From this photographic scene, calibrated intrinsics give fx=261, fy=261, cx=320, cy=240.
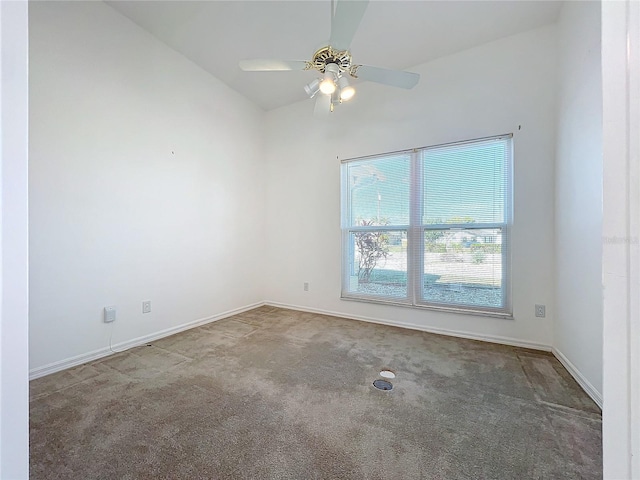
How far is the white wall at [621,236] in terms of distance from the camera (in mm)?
376

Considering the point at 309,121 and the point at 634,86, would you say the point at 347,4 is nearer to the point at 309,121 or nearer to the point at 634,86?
the point at 634,86

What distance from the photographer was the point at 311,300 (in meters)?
3.84

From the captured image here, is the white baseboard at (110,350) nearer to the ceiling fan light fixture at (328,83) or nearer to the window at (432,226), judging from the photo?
the window at (432,226)

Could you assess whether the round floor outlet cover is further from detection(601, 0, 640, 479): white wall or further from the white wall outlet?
the white wall outlet

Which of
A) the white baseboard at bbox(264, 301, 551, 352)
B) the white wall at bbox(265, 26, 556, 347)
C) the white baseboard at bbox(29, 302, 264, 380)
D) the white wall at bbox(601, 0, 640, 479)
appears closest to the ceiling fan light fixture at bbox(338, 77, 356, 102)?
the white wall at bbox(265, 26, 556, 347)

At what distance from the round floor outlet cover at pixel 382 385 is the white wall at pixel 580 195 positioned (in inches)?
51.5

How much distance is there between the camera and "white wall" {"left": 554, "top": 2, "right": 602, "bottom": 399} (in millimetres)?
1768

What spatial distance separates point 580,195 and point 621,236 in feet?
7.29

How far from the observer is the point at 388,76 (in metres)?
2.07

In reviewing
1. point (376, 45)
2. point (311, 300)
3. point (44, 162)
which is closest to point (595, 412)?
point (311, 300)

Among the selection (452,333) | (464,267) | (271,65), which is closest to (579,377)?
(452,333)

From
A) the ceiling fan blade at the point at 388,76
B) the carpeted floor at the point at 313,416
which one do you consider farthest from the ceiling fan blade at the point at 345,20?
the carpeted floor at the point at 313,416

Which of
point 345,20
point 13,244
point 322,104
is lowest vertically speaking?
point 13,244

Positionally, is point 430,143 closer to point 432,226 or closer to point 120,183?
point 432,226
